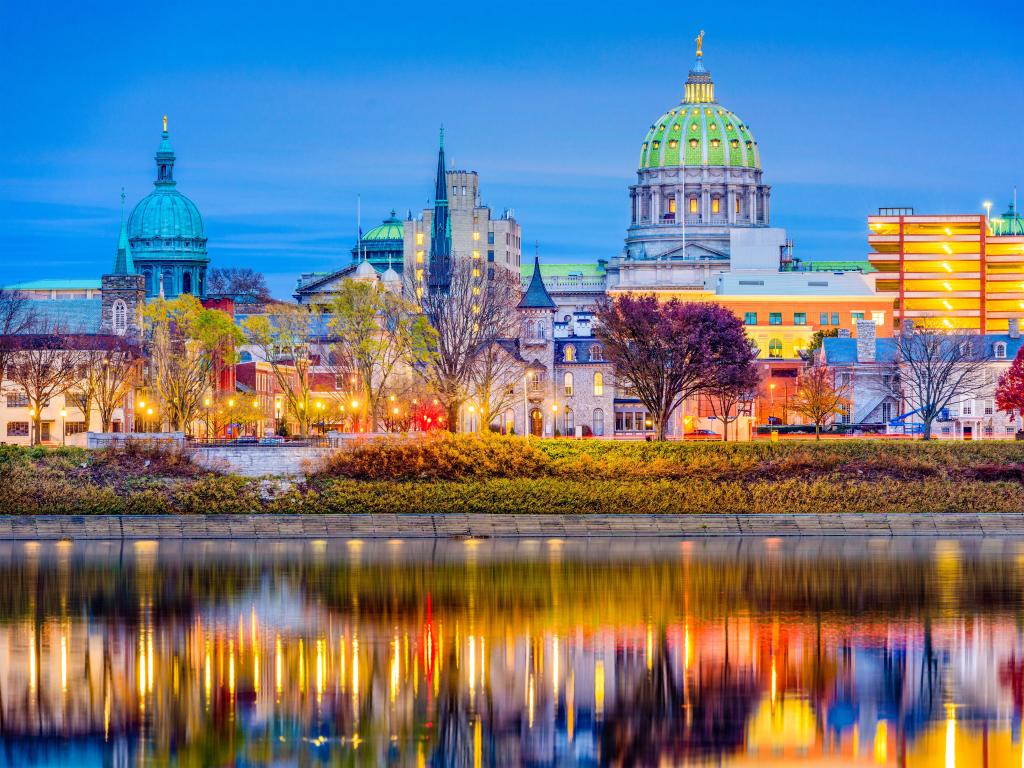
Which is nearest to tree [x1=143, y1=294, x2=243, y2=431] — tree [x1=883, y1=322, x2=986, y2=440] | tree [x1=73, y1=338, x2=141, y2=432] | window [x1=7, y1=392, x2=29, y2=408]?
tree [x1=73, y1=338, x2=141, y2=432]

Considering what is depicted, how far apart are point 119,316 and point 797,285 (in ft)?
223

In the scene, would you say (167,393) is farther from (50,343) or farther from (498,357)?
(498,357)

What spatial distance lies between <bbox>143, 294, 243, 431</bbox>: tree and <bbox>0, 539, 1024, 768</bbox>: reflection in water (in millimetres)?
36358

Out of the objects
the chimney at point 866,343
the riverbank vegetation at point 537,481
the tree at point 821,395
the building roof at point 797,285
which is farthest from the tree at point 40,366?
the building roof at point 797,285

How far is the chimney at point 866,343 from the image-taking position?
115375mm

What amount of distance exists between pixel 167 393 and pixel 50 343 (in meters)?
16.4

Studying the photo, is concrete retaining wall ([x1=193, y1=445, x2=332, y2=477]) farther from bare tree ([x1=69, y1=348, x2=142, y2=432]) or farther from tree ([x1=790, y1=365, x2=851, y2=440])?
tree ([x1=790, y1=365, x2=851, y2=440])

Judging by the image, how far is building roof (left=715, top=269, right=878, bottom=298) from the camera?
16588cm

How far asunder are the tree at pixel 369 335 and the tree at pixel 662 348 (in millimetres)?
9743

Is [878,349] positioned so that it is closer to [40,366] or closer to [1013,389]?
[1013,389]

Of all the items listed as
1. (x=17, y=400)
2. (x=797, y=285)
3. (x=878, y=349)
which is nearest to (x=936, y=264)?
(x=797, y=285)

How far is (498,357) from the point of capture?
11794 centimetres

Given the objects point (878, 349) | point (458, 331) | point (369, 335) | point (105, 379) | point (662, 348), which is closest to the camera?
point (662, 348)

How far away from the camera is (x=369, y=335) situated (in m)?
92.4
